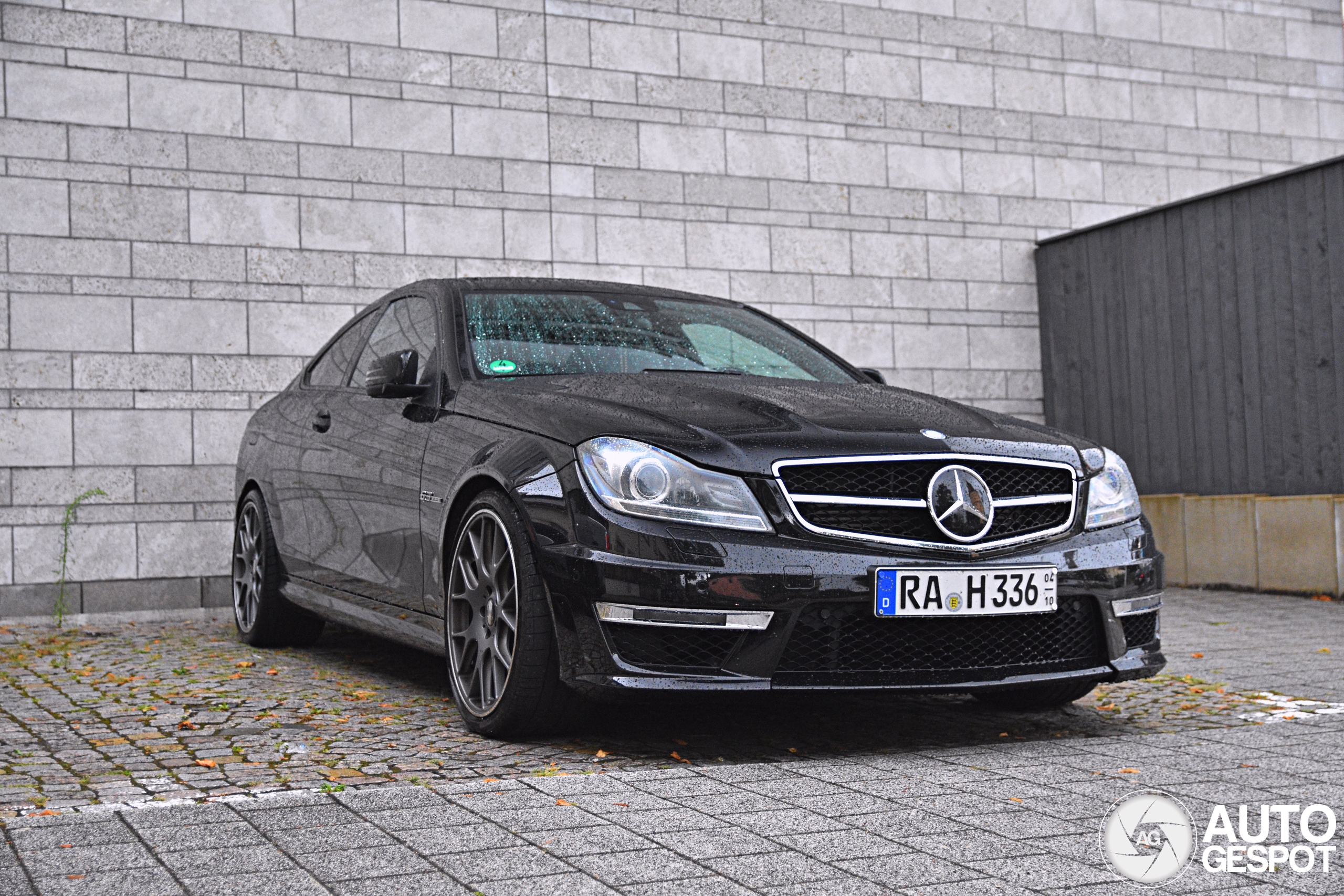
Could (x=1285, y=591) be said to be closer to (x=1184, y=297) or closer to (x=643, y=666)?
(x=1184, y=297)

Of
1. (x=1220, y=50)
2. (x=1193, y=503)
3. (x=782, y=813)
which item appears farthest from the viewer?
(x=1220, y=50)

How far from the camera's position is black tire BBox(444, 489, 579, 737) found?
13.7 ft

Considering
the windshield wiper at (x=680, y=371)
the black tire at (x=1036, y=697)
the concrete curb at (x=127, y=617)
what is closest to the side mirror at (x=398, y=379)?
the windshield wiper at (x=680, y=371)

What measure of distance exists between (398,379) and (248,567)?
227 centimetres

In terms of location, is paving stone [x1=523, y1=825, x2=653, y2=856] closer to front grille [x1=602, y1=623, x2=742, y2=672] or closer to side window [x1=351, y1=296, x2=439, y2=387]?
front grille [x1=602, y1=623, x2=742, y2=672]

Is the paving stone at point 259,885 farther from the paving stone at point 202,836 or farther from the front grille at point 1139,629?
the front grille at point 1139,629


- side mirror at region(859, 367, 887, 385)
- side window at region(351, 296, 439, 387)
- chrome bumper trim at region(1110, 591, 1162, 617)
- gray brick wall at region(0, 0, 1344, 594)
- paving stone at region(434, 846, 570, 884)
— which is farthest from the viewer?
gray brick wall at region(0, 0, 1344, 594)

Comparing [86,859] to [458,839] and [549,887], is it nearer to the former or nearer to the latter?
[458,839]

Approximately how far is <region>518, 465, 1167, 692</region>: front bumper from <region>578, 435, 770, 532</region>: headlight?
0.03m

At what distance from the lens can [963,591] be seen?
13.4ft

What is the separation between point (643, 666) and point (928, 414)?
129cm

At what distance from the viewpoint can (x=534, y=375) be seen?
16.4 feet

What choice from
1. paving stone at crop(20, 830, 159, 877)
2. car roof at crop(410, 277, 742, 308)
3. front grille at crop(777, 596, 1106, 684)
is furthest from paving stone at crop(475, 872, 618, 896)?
car roof at crop(410, 277, 742, 308)

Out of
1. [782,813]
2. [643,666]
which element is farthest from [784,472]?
[782,813]
